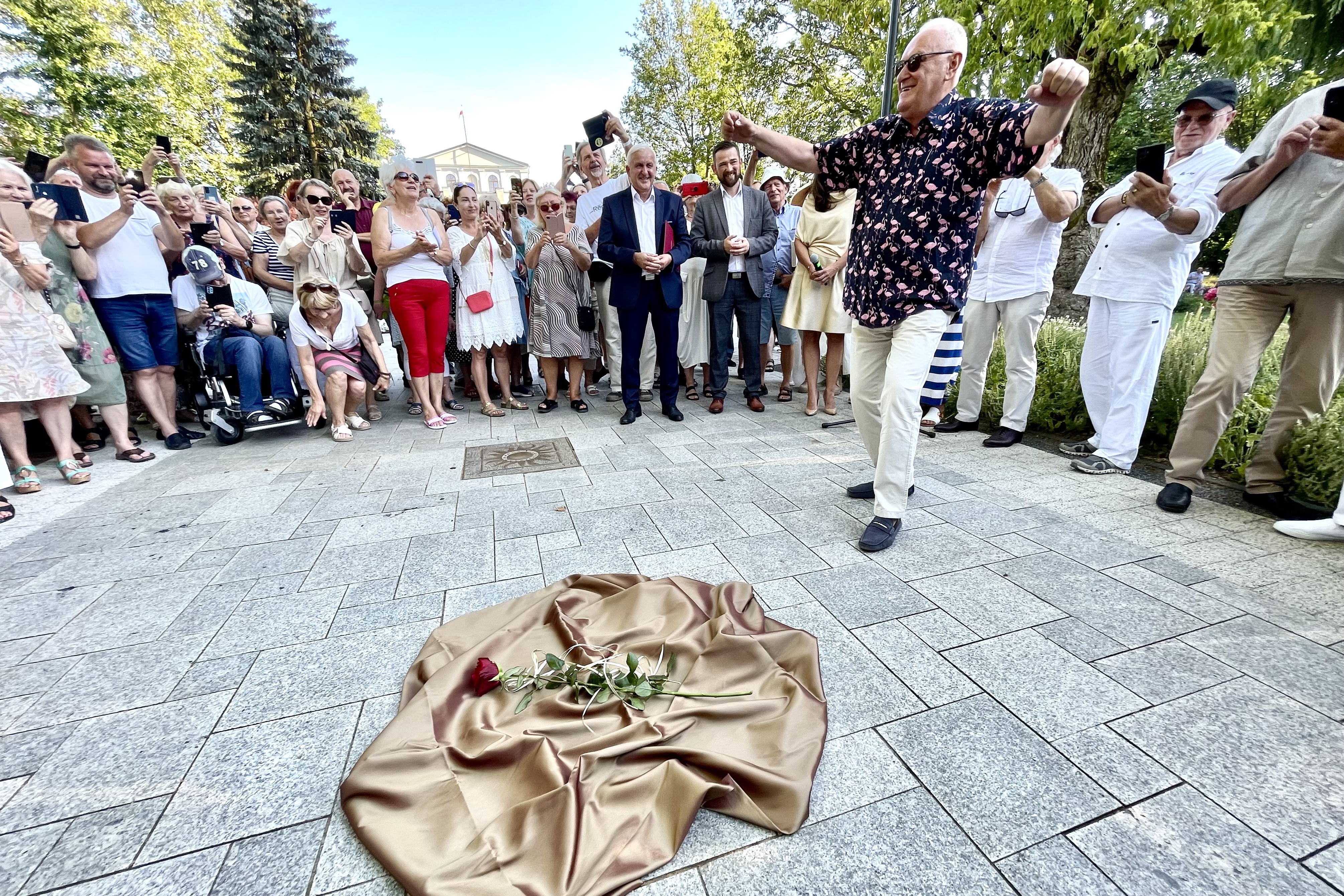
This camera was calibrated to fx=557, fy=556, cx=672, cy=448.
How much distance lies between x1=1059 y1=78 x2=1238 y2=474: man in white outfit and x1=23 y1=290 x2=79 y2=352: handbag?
6.90m

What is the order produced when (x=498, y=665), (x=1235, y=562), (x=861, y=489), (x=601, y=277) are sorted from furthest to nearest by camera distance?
1. (x=601, y=277)
2. (x=861, y=489)
3. (x=1235, y=562)
4. (x=498, y=665)

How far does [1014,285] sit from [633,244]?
308 cm

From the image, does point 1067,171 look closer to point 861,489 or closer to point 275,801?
point 861,489

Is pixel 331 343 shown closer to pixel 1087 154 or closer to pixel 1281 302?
pixel 1281 302

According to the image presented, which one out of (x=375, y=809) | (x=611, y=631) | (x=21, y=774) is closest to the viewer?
(x=375, y=809)

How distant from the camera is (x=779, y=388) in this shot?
6387 millimetres

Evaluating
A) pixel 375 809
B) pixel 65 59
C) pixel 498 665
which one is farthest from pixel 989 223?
pixel 65 59

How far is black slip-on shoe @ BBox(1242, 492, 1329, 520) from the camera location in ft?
9.52

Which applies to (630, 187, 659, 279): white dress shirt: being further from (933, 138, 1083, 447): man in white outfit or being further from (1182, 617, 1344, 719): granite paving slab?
(1182, 617, 1344, 719): granite paving slab

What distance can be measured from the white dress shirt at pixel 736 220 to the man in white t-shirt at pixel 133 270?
4695 millimetres

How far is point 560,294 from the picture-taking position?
18.6 feet

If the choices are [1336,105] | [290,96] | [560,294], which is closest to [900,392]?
[1336,105]

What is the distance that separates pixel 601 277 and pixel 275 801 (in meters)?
4.60

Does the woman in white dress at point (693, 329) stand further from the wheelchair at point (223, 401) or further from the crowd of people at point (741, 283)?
the wheelchair at point (223, 401)
